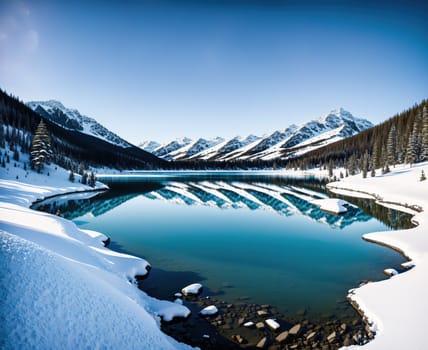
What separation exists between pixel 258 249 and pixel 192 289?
351 inches

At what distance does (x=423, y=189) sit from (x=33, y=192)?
67.2m

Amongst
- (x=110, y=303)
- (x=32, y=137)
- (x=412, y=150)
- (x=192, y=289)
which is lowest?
(x=192, y=289)

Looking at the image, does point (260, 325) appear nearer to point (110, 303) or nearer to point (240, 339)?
point (240, 339)

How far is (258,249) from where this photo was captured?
64.1ft

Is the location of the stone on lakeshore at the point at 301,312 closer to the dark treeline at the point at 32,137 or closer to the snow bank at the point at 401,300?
the snow bank at the point at 401,300

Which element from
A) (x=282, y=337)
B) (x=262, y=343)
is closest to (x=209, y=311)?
(x=262, y=343)

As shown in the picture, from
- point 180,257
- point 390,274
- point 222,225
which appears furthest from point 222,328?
point 222,225

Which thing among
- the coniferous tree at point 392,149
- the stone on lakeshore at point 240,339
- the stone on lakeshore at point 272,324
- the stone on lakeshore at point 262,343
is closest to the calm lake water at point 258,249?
the stone on lakeshore at point 272,324

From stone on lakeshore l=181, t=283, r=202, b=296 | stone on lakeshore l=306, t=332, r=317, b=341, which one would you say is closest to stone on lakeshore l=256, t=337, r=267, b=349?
stone on lakeshore l=306, t=332, r=317, b=341

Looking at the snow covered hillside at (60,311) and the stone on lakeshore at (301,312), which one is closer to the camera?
the snow covered hillside at (60,311)

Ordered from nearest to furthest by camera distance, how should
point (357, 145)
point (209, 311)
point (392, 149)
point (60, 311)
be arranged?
point (60, 311) < point (209, 311) < point (392, 149) < point (357, 145)

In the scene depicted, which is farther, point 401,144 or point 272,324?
point 401,144

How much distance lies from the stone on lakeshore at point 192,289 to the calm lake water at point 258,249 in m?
0.46

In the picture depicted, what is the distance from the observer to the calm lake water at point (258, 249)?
12.4 m
